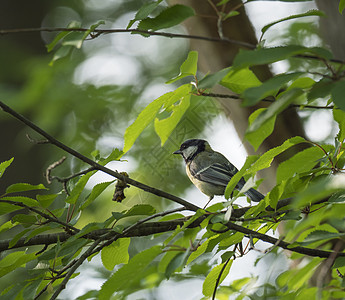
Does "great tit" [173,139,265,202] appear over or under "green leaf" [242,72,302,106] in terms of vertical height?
over

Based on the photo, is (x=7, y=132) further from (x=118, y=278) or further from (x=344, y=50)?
(x=118, y=278)

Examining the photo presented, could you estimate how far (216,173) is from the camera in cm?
399

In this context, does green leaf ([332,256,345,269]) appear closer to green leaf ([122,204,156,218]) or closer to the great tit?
green leaf ([122,204,156,218])

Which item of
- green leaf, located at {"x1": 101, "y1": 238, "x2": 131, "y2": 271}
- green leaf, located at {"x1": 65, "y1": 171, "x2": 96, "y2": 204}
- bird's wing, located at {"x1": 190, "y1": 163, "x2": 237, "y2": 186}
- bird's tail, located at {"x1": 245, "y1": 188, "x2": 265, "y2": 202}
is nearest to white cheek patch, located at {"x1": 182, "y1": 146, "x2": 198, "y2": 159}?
bird's wing, located at {"x1": 190, "y1": 163, "x2": 237, "y2": 186}

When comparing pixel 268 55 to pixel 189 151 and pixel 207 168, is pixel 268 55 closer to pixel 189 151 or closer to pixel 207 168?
pixel 207 168

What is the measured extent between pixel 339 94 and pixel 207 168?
321cm

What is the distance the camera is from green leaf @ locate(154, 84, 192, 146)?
1.52 metres

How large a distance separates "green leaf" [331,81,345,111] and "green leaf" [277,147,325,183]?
61 cm

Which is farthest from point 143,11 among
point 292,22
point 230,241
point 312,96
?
point 292,22

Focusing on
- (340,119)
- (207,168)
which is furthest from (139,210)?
(207,168)

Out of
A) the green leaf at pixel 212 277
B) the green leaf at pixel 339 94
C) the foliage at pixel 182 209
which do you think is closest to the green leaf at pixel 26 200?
the foliage at pixel 182 209

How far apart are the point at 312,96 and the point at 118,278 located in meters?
0.77

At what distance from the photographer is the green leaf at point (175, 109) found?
1.52 meters

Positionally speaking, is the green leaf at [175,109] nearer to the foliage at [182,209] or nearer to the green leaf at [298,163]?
the foliage at [182,209]
